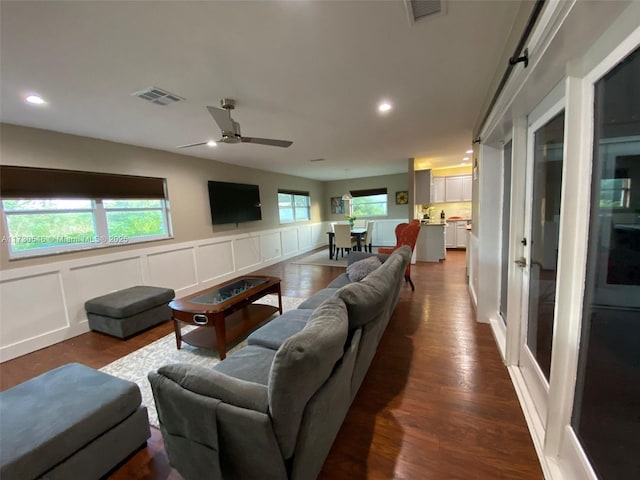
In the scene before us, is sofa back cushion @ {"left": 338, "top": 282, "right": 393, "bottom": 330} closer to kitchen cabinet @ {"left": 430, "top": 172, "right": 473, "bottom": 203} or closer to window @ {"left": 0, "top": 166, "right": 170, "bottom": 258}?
window @ {"left": 0, "top": 166, "right": 170, "bottom": 258}

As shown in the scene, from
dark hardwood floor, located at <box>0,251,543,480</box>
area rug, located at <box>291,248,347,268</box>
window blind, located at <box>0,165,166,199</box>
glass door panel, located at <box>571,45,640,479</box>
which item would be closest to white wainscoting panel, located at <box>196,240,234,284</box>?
window blind, located at <box>0,165,166,199</box>

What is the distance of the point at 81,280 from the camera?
3.18 metres

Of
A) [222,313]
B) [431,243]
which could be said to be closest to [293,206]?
[431,243]

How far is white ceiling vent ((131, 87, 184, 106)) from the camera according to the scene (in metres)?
2.16

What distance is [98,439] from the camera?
1.31m

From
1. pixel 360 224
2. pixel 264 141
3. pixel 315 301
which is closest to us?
pixel 315 301

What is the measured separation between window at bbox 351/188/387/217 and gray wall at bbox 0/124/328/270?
126 inches

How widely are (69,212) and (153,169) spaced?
1219 millimetres

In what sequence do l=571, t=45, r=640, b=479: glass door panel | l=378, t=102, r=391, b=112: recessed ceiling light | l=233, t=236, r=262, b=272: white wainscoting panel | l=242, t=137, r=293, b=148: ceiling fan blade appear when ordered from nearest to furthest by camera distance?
l=571, t=45, r=640, b=479: glass door panel < l=242, t=137, r=293, b=148: ceiling fan blade < l=378, t=102, r=391, b=112: recessed ceiling light < l=233, t=236, r=262, b=272: white wainscoting panel

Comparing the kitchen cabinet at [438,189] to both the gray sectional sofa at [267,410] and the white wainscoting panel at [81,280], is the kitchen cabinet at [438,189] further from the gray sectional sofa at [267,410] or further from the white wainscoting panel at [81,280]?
the gray sectional sofa at [267,410]

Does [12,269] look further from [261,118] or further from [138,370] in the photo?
[261,118]

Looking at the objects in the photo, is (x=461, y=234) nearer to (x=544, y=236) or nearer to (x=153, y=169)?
(x=544, y=236)

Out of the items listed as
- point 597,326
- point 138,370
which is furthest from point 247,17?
point 138,370

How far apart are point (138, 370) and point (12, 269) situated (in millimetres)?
1853
